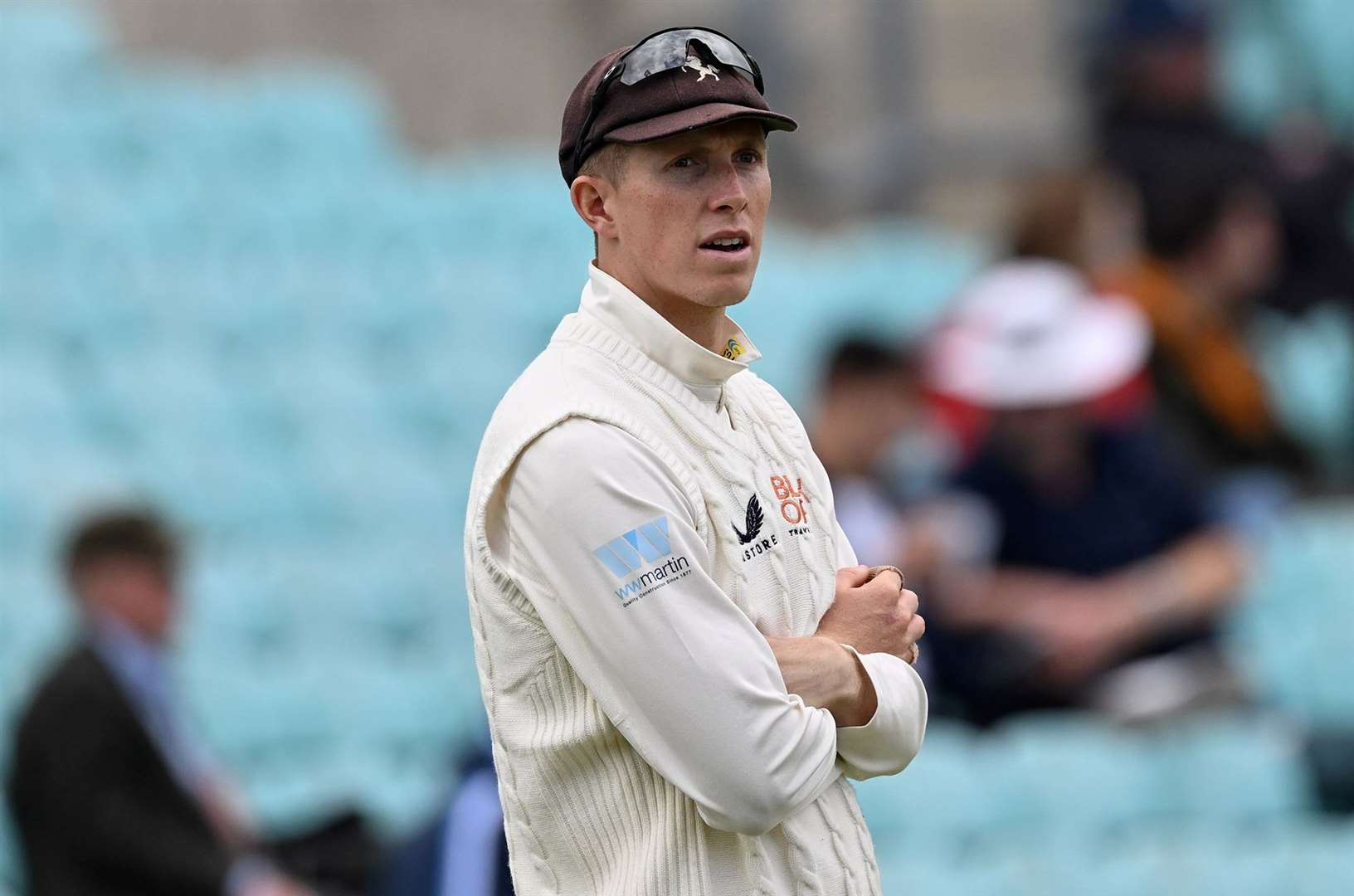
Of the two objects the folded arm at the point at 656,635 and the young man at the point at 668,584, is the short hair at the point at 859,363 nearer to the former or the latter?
the young man at the point at 668,584

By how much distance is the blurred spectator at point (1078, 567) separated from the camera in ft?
16.7

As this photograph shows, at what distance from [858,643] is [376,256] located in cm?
609

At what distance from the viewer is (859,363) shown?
4.54 m

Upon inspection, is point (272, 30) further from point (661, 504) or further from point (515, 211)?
point (661, 504)

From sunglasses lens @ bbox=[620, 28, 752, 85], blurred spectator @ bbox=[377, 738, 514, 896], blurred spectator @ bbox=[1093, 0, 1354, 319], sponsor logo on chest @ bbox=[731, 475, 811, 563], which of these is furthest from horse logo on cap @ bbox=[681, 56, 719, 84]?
blurred spectator @ bbox=[1093, 0, 1354, 319]

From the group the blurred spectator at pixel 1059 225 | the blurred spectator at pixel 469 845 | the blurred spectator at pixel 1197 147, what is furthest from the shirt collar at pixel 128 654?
the blurred spectator at pixel 1197 147

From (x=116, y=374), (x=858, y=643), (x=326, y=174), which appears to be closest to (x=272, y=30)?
(x=326, y=174)

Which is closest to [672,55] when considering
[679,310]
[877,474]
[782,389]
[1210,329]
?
[679,310]

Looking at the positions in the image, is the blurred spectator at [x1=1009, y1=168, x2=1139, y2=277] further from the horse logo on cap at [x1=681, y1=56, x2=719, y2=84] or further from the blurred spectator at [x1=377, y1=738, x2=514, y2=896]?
the horse logo on cap at [x1=681, y1=56, x2=719, y2=84]

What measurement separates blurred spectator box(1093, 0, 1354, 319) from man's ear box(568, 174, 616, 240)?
5394 mm

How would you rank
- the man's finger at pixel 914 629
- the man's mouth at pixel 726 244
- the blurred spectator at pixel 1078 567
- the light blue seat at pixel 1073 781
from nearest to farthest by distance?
the man's mouth at pixel 726 244, the man's finger at pixel 914 629, the light blue seat at pixel 1073 781, the blurred spectator at pixel 1078 567

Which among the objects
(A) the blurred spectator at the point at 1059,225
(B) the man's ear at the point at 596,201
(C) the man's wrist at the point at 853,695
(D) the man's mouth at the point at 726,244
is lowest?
(C) the man's wrist at the point at 853,695

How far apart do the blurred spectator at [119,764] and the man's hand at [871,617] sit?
110 inches

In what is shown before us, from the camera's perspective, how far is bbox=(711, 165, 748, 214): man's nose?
185cm
